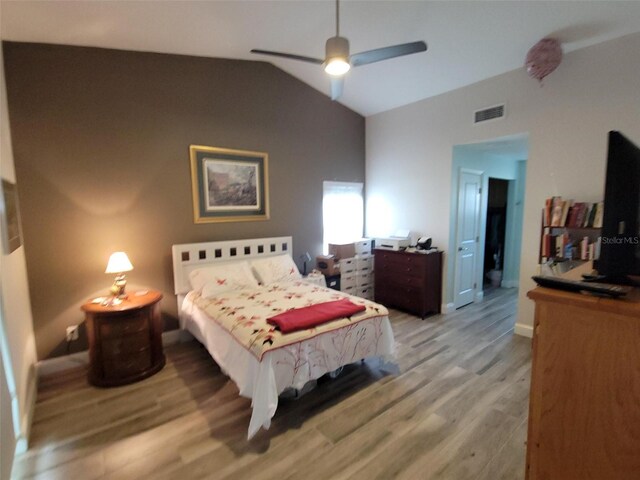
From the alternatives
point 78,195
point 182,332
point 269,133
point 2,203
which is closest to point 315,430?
point 182,332

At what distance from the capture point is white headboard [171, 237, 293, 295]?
3393mm

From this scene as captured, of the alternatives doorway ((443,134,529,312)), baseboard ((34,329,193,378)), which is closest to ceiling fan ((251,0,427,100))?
doorway ((443,134,529,312))

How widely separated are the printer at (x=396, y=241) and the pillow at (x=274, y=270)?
1435 mm

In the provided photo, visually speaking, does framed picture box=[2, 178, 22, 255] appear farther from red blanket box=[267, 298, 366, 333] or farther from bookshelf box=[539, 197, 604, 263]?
bookshelf box=[539, 197, 604, 263]

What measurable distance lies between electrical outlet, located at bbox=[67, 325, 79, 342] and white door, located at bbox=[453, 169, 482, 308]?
14.9 feet

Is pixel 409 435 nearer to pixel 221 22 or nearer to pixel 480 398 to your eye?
pixel 480 398

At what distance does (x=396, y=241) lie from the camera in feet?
14.2

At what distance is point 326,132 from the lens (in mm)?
4602

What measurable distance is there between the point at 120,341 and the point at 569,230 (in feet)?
14.6

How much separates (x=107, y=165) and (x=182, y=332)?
1967 mm

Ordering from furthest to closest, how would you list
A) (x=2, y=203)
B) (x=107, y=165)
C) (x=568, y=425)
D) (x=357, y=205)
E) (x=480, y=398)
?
(x=357, y=205), (x=107, y=165), (x=480, y=398), (x=2, y=203), (x=568, y=425)

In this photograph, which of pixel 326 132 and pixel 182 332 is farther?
pixel 326 132

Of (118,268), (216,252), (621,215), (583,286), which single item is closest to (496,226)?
(216,252)

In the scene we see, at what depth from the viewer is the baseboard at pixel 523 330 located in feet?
11.4
